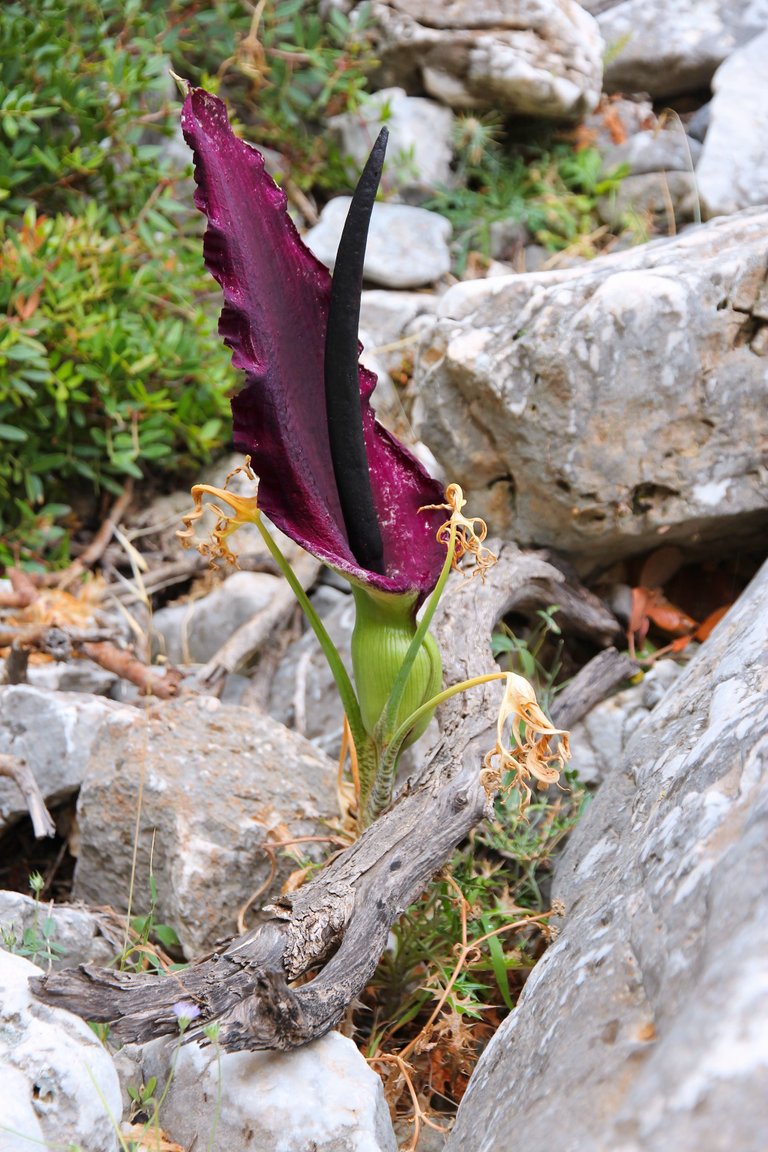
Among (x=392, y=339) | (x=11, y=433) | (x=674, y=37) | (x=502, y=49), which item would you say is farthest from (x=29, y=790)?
(x=674, y=37)

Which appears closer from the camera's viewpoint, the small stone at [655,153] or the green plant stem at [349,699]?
the green plant stem at [349,699]

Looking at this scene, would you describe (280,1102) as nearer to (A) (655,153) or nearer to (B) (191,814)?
(B) (191,814)

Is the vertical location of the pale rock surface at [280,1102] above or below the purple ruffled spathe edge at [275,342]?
below

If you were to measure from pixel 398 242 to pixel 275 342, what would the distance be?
55.9 inches

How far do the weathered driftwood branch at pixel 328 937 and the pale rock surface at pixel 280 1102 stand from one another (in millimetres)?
33

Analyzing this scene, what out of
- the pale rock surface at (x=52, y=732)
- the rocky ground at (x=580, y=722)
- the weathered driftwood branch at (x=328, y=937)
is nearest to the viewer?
the rocky ground at (x=580, y=722)

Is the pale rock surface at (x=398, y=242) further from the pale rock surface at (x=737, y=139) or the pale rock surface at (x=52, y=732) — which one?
the pale rock surface at (x=52, y=732)

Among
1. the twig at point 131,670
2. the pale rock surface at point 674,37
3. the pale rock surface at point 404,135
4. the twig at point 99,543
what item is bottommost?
the twig at point 99,543

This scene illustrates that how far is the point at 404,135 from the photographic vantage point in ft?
7.96

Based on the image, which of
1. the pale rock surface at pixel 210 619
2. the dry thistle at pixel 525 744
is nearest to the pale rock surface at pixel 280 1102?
the dry thistle at pixel 525 744

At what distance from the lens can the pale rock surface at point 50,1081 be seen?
0.73 m

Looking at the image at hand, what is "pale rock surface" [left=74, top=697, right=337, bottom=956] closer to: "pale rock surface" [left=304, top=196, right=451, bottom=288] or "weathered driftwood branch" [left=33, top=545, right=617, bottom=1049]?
"weathered driftwood branch" [left=33, top=545, right=617, bottom=1049]

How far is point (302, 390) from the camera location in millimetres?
1067

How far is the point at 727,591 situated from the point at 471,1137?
1.15m
